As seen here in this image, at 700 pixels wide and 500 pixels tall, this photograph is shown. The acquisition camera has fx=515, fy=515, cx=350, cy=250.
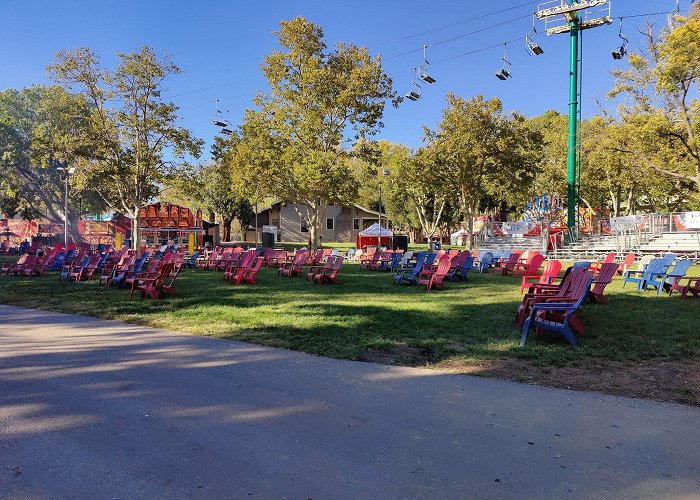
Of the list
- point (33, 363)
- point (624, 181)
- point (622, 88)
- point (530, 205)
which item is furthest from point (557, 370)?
point (530, 205)

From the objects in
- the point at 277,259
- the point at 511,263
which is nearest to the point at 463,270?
the point at 511,263

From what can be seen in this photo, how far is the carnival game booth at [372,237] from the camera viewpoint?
3784cm

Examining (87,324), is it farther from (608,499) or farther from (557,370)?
(608,499)

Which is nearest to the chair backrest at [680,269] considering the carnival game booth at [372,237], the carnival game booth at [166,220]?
the carnival game booth at [372,237]

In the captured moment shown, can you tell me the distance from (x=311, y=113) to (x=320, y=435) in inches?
963

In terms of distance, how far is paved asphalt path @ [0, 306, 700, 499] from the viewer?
3.26 m

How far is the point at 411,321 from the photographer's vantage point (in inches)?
355

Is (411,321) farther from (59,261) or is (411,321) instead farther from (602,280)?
(59,261)

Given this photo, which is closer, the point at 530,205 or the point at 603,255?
the point at 603,255

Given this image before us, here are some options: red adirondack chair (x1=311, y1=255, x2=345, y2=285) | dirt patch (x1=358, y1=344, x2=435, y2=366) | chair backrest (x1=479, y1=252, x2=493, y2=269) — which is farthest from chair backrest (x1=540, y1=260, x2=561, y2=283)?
chair backrest (x1=479, y1=252, x2=493, y2=269)

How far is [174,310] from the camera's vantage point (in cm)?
1051

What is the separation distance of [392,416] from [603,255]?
27269 mm

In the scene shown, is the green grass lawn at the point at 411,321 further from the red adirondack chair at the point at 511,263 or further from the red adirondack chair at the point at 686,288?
the red adirondack chair at the point at 511,263

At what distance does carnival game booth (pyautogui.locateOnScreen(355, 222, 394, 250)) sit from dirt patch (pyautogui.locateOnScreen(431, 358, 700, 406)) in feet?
102
